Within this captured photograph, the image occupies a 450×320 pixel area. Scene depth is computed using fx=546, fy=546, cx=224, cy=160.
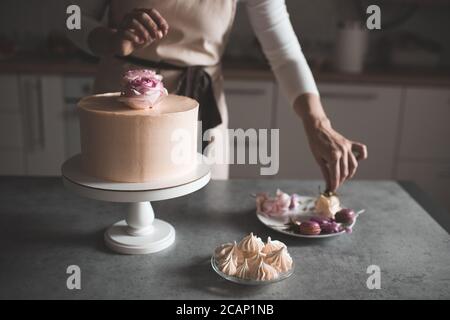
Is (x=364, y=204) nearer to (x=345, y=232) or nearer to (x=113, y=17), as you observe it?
(x=345, y=232)

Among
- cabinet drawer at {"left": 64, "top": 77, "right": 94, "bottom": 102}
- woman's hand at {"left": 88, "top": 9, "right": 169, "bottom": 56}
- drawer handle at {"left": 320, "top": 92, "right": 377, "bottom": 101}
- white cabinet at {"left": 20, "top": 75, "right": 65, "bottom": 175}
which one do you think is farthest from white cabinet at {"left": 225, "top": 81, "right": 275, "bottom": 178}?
woman's hand at {"left": 88, "top": 9, "right": 169, "bottom": 56}

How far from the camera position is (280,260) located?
3.29ft

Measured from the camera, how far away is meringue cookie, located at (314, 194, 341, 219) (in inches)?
49.2

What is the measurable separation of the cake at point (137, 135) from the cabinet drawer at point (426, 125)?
1843 millimetres

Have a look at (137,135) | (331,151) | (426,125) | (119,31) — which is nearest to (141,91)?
(137,135)

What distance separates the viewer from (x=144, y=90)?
1051 mm

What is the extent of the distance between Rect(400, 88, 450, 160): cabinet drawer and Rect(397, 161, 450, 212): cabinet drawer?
42mm

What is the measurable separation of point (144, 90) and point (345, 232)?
0.53m

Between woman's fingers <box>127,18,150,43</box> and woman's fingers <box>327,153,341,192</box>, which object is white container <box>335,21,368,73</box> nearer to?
woman's fingers <box>327,153,341,192</box>

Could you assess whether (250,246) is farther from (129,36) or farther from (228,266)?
(129,36)

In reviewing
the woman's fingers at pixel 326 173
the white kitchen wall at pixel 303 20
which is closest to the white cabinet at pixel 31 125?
the white kitchen wall at pixel 303 20

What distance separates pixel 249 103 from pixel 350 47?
0.60 m

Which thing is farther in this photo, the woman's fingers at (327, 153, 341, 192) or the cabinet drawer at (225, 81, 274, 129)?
the cabinet drawer at (225, 81, 274, 129)
